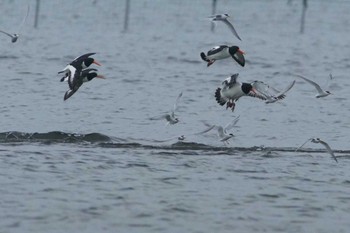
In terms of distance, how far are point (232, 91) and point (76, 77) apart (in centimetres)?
239

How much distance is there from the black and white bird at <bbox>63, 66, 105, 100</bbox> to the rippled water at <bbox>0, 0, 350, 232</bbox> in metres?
0.87

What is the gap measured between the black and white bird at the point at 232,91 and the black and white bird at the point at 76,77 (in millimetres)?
1931

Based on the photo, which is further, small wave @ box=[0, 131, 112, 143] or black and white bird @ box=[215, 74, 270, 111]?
small wave @ box=[0, 131, 112, 143]

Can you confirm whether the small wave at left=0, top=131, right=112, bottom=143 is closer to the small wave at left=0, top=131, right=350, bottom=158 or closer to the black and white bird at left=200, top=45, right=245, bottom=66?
the small wave at left=0, top=131, right=350, bottom=158

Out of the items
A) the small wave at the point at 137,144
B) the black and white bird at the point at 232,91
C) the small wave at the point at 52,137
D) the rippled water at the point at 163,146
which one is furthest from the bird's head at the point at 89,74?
the black and white bird at the point at 232,91

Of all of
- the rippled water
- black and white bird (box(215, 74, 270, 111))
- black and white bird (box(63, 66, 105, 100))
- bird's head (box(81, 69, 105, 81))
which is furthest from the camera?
black and white bird (box(215, 74, 270, 111))

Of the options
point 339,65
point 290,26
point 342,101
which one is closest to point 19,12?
point 290,26

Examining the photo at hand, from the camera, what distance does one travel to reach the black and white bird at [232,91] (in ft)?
66.0

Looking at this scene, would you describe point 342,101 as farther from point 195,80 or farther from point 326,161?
point 326,161

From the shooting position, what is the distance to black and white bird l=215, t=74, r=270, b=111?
20.1 meters

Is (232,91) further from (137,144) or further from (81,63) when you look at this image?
(81,63)

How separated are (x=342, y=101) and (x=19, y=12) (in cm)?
3341

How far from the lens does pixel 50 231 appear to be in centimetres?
1409

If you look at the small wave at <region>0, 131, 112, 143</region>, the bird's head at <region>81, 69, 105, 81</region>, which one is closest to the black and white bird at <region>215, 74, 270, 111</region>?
the bird's head at <region>81, 69, 105, 81</region>
